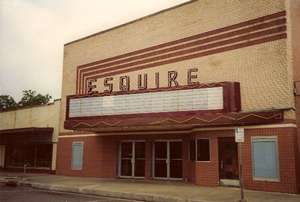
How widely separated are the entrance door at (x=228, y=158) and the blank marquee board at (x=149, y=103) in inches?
84.8

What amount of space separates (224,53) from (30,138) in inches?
698

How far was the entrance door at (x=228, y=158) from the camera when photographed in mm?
18875

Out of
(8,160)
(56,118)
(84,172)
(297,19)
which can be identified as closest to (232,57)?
(297,19)

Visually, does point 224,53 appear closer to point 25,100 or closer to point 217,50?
point 217,50

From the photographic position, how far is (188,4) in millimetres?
21688

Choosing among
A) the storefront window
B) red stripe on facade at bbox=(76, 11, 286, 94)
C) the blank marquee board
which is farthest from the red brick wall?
red stripe on facade at bbox=(76, 11, 286, 94)

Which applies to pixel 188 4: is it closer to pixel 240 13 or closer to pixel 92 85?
pixel 240 13

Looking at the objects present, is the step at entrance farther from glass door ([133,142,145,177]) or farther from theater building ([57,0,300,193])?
glass door ([133,142,145,177])

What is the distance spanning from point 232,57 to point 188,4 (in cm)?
437

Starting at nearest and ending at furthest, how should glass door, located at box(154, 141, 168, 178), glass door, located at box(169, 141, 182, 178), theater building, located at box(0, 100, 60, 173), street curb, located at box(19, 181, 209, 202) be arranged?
street curb, located at box(19, 181, 209, 202), glass door, located at box(169, 141, 182, 178), glass door, located at box(154, 141, 168, 178), theater building, located at box(0, 100, 60, 173)

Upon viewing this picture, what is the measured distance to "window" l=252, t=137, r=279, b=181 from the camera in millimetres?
17128

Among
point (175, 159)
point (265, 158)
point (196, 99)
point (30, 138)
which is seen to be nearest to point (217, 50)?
point (196, 99)

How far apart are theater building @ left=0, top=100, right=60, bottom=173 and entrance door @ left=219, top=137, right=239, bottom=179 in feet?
45.4

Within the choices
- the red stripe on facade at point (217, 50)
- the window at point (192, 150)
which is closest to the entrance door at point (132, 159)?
the window at point (192, 150)
